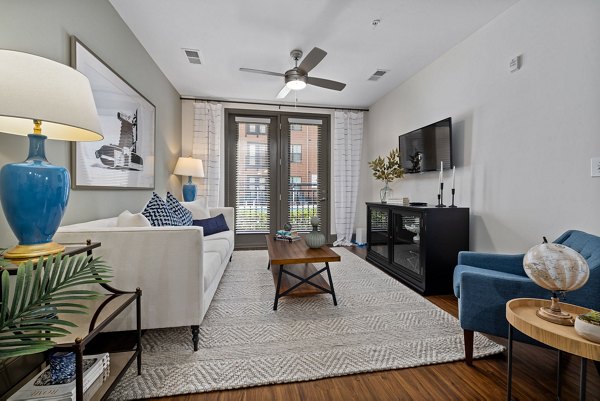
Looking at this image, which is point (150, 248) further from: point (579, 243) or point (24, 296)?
point (579, 243)

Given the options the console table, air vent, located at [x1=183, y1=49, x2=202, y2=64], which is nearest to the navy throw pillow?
the console table

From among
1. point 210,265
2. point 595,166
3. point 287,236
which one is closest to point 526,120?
point 595,166

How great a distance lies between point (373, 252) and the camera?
146 inches

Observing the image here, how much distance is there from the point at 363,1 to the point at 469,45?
133cm

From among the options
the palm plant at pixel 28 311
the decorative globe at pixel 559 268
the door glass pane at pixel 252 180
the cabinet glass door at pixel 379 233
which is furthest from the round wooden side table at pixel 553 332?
the door glass pane at pixel 252 180

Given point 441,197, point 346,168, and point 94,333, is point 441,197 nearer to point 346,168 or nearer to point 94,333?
point 346,168

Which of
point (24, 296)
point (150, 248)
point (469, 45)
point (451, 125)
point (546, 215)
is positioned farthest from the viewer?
point (451, 125)

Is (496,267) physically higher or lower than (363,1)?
lower

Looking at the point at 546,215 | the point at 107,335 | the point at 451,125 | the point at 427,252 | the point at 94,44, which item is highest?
the point at 94,44

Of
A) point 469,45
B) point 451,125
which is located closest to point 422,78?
point 469,45

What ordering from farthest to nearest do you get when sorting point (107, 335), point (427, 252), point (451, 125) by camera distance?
point (451, 125) < point (427, 252) < point (107, 335)

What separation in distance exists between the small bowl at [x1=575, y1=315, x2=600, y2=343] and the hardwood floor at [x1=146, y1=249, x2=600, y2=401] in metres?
0.61

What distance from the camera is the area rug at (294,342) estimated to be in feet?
4.60

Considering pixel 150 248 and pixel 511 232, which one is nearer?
pixel 150 248
